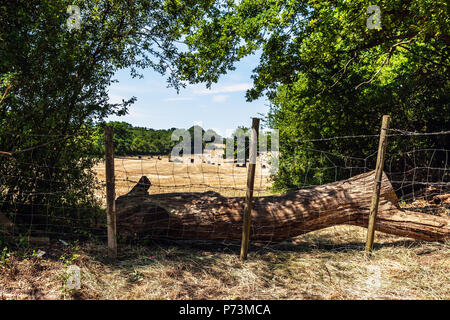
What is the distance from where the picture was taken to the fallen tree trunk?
15.5 ft

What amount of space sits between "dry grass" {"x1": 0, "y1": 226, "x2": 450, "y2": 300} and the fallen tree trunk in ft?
0.90

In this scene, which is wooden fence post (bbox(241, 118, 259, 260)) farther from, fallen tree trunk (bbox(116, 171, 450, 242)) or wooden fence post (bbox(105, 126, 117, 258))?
wooden fence post (bbox(105, 126, 117, 258))

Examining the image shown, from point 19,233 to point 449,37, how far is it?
32.6 ft

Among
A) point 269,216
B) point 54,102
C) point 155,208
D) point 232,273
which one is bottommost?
point 232,273

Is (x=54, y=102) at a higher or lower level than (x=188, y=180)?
higher

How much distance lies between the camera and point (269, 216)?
15.8 feet

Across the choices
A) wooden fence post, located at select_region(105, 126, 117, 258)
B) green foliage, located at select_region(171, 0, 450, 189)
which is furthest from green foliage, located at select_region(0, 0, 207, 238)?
green foliage, located at select_region(171, 0, 450, 189)

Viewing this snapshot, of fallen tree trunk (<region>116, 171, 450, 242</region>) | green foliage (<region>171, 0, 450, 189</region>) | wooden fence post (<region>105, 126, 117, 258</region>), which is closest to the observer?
wooden fence post (<region>105, 126, 117, 258</region>)

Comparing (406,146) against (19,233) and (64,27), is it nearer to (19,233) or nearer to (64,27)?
(64,27)

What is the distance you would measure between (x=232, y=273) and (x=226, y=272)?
0.28ft

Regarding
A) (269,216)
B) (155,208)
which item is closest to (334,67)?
(269,216)

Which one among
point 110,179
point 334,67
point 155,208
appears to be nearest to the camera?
point 110,179

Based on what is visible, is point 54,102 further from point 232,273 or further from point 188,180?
→ point 188,180

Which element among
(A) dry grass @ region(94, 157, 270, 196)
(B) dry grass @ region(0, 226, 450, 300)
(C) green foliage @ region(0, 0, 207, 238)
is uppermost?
(C) green foliage @ region(0, 0, 207, 238)
